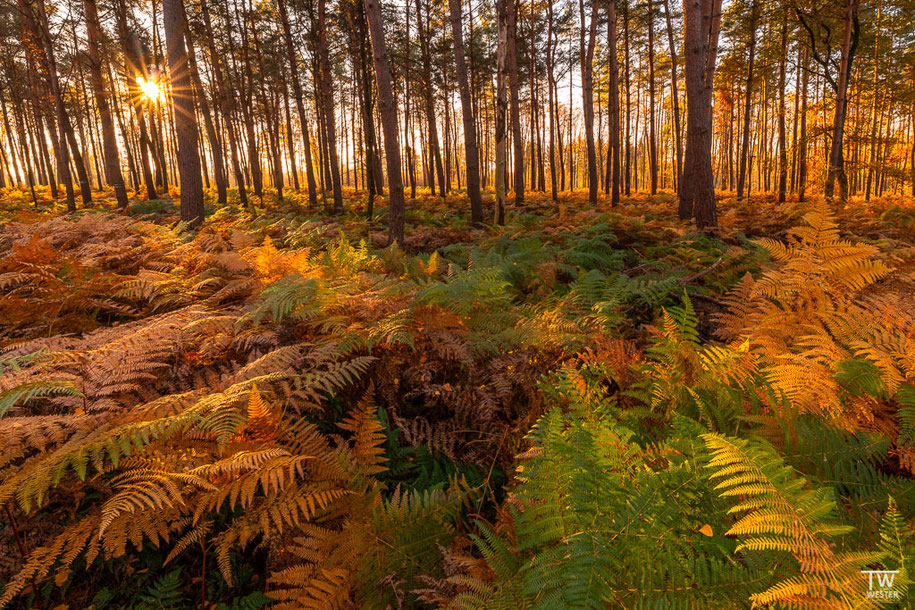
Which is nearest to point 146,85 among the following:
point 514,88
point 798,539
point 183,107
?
point 183,107

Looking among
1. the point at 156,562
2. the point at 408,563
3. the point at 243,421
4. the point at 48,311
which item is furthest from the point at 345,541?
the point at 48,311

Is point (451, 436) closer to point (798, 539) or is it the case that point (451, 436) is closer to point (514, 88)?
point (798, 539)

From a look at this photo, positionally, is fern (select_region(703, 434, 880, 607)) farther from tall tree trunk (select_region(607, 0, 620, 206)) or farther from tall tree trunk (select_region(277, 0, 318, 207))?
tall tree trunk (select_region(277, 0, 318, 207))

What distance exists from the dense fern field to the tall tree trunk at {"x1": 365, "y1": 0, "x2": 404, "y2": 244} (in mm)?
4517

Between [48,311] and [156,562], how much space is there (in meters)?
2.84

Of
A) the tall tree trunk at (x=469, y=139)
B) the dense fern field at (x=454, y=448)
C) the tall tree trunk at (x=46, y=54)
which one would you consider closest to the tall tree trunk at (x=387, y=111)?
the tall tree trunk at (x=469, y=139)

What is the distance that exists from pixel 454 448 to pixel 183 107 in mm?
9213

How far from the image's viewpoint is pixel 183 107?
823cm

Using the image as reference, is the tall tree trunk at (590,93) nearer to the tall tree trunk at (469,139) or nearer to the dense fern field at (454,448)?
the tall tree trunk at (469,139)

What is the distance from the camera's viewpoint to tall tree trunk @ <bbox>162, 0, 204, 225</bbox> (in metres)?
8.00

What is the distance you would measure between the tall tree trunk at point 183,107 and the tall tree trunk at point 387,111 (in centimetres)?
365

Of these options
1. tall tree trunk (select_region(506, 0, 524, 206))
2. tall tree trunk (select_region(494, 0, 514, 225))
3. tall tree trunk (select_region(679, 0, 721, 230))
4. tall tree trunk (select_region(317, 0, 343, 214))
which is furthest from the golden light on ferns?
tall tree trunk (select_region(679, 0, 721, 230))

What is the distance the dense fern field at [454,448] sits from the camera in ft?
4.00

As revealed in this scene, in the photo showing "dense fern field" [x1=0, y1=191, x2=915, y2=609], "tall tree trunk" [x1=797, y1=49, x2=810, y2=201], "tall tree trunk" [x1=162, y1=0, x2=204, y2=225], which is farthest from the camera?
"tall tree trunk" [x1=797, y1=49, x2=810, y2=201]
